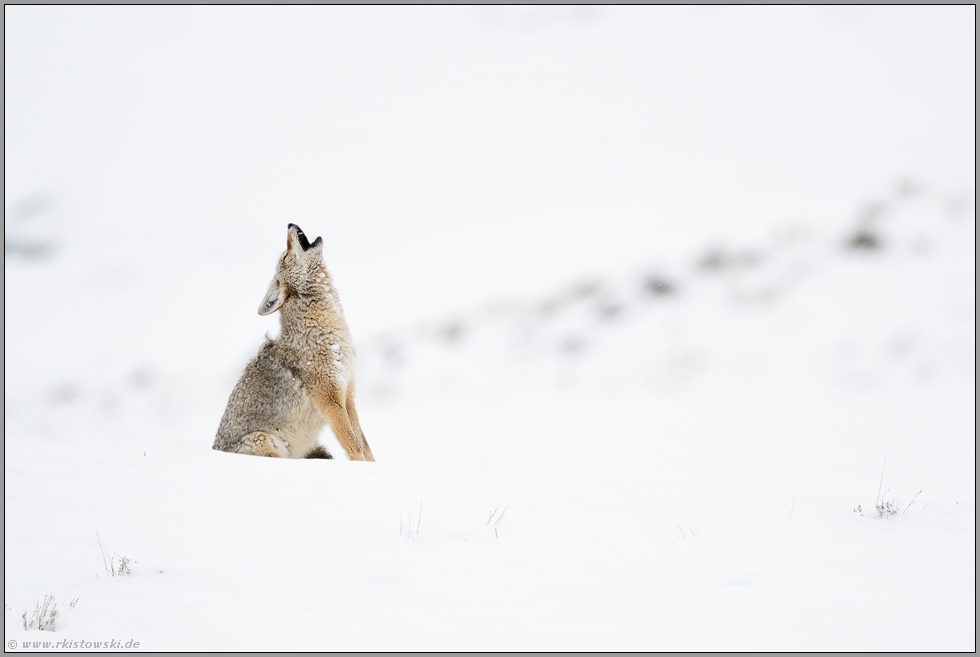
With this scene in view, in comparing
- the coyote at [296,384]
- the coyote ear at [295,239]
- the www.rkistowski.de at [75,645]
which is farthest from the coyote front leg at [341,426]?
the www.rkistowski.de at [75,645]

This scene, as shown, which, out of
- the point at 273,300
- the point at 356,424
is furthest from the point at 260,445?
the point at 273,300

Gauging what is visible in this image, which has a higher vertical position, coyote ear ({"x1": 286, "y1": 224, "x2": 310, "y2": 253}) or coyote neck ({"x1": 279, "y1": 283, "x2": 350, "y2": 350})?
coyote ear ({"x1": 286, "y1": 224, "x2": 310, "y2": 253})

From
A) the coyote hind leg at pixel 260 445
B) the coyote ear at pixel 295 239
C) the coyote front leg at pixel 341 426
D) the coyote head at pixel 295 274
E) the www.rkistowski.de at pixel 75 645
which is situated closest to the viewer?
the www.rkistowski.de at pixel 75 645

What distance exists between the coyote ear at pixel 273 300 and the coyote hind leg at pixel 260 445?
114 cm

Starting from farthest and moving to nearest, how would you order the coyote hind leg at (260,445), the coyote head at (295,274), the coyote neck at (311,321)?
the coyote head at (295,274)
the coyote neck at (311,321)
the coyote hind leg at (260,445)

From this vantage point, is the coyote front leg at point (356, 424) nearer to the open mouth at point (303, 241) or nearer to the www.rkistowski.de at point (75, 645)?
the open mouth at point (303, 241)

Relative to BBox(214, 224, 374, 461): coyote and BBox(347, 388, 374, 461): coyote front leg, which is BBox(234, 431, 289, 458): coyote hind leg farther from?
BBox(347, 388, 374, 461): coyote front leg

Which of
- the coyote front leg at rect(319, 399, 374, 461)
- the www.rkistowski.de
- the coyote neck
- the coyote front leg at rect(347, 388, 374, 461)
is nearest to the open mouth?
the coyote neck

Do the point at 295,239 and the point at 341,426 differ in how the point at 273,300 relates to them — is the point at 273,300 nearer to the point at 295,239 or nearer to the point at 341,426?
the point at 295,239

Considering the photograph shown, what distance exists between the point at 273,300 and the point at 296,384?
84 centimetres

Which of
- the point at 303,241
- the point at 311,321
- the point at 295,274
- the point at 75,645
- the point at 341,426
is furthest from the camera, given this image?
the point at 303,241

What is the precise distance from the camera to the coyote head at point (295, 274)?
22.8 feet

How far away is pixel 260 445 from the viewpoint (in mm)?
6383

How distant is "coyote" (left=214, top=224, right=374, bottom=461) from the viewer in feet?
21.6
